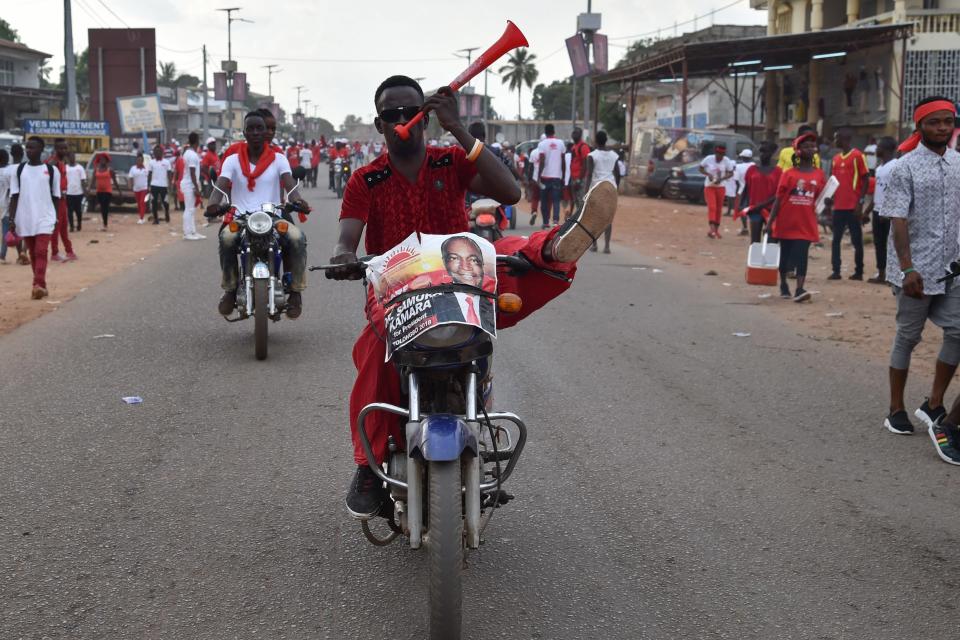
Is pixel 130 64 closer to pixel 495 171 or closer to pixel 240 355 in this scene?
pixel 240 355

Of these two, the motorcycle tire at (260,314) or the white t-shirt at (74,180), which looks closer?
the motorcycle tire at (260,314)

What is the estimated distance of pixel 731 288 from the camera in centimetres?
1364

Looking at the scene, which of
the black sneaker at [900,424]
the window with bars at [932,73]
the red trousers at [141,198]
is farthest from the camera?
the window with bars at [932,73]

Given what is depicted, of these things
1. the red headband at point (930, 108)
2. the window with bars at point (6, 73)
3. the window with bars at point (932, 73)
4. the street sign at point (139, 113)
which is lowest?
the red headband at point (930, 108)

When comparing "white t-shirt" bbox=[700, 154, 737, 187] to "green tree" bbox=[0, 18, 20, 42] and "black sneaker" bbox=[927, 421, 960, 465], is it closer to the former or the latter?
"black sneaker" bbox=[927, 421, 960, 465]

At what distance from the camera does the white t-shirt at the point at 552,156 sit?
20.8m

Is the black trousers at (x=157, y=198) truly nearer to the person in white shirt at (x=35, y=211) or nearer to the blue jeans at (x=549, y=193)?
the blue jeans at (x=549, y=193)

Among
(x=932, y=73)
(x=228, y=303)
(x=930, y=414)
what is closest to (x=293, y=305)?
(x=228, y=303)

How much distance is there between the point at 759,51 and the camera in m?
33.5

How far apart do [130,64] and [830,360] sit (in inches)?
1614

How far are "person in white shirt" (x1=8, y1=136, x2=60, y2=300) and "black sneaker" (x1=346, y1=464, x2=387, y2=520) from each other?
931cm

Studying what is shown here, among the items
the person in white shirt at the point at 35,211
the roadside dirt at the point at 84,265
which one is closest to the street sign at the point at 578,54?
the roadside dirt at the point at 84,265

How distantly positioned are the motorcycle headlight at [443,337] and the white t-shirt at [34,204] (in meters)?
10.0

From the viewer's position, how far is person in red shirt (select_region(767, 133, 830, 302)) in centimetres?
1173
